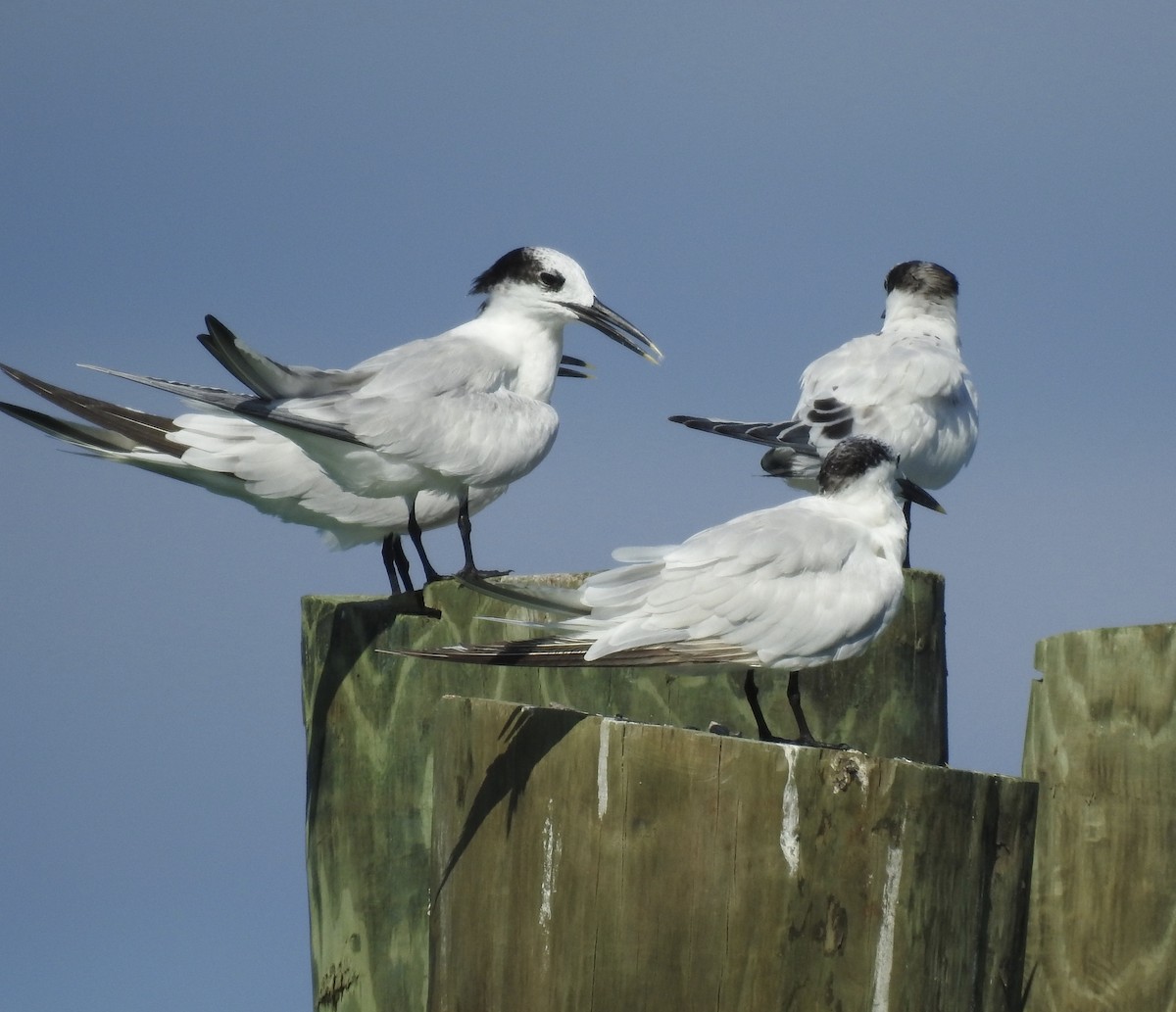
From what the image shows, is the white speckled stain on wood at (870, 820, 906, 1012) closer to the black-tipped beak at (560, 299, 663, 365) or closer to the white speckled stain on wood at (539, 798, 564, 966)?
the white speckled stain on wood at (539, 798, 564, 966)

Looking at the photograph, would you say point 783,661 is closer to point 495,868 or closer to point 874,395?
point 495,868

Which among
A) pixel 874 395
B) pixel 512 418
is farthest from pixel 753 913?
pixel 874 395

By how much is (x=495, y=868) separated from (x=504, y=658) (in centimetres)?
69

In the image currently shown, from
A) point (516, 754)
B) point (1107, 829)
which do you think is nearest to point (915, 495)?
point (1107, 829)

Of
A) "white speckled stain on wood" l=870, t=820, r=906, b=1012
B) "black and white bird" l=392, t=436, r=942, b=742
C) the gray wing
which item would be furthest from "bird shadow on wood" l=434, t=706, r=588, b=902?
the gray wing

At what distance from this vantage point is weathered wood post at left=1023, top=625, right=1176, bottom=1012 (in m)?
4.84

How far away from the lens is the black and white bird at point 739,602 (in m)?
4.77

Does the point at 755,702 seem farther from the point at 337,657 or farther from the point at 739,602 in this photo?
the point at 337,657

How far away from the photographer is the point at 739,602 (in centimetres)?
507

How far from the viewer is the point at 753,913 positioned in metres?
3.55

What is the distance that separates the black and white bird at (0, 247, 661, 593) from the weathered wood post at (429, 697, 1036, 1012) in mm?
2833

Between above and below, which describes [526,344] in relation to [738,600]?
above

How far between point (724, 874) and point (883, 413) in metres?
5.02

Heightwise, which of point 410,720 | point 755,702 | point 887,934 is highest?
point 755,702
